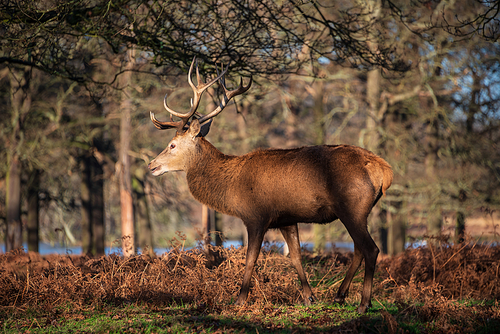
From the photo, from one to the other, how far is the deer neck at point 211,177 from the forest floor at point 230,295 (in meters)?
0.97

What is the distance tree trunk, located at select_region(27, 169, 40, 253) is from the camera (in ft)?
58.1

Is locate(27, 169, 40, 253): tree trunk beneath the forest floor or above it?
above

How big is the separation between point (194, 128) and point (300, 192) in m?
2.16

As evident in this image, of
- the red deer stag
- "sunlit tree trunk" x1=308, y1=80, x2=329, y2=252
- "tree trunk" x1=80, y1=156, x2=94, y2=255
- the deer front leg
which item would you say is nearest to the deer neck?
the red deer stag

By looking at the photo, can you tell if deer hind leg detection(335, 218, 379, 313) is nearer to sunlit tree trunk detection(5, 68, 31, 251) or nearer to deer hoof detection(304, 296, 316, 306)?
deer hoof detection(304, 296, 316, 306)

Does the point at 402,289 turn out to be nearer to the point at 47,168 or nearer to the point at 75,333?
the point at 75,333

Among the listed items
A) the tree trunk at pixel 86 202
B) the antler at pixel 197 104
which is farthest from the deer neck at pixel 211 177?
the tree trunk at pixel 86 202

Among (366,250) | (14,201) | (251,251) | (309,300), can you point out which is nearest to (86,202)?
(14,201)

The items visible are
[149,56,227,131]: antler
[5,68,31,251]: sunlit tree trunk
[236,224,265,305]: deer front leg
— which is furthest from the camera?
[5,68,31,251]: sunlit tree trunk

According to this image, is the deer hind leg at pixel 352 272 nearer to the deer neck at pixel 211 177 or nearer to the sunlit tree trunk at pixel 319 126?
the deer neck at pixel 211 177

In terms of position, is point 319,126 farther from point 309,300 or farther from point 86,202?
point 309,300

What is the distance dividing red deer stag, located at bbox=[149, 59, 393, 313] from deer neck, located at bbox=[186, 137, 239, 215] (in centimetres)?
1

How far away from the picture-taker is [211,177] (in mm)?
7266

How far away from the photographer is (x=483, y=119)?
16.2 m
